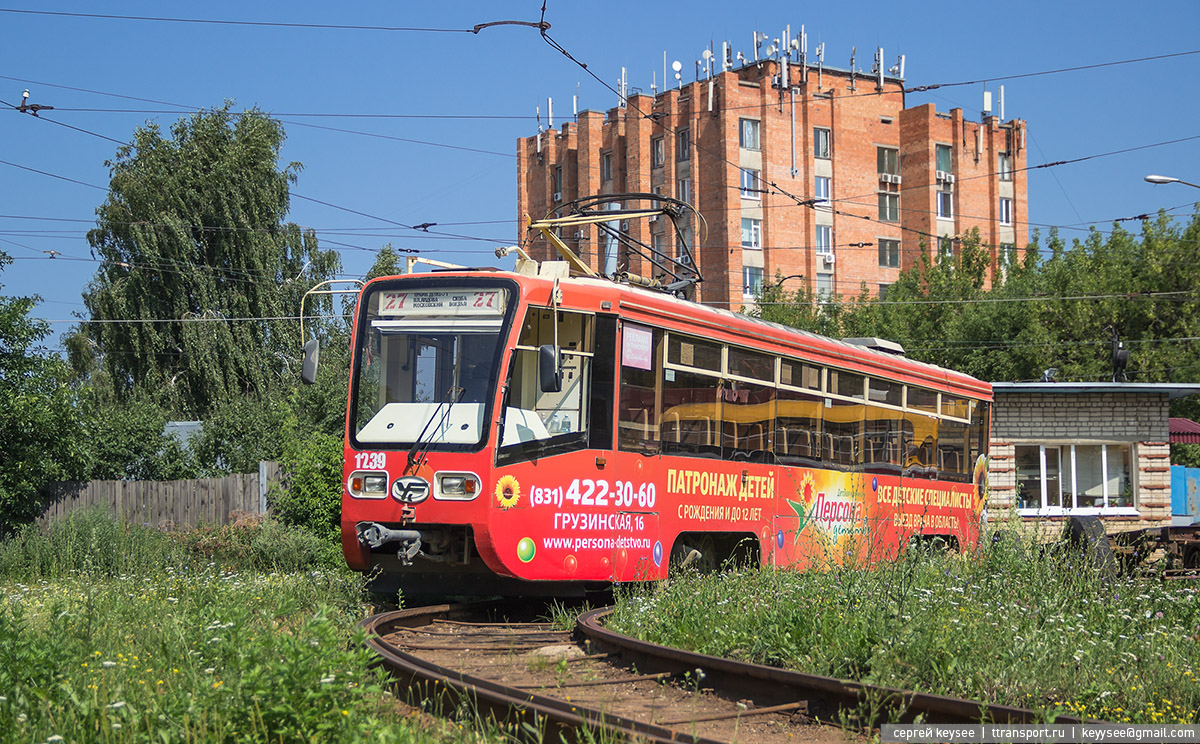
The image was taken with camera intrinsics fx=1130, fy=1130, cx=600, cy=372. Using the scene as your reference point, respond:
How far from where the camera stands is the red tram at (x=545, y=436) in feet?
31.8

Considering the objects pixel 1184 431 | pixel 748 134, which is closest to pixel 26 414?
pixel 1184 431

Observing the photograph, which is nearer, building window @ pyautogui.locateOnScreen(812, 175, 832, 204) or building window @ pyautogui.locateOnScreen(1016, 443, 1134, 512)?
building window @ pyautogui.locateOnScreen(1016, 443, 1134, 512)

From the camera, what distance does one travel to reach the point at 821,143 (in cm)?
6144

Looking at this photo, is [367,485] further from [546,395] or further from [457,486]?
[546,395]

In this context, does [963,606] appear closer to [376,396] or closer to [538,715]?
[538,715]

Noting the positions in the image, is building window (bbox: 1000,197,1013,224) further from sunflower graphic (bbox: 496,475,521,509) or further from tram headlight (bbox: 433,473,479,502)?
tram headlight (bbox: 433,473,479,502)

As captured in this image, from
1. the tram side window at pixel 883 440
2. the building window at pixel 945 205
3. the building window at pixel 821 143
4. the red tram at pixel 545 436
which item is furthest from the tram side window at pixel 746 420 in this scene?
the building window at pixel 945 205

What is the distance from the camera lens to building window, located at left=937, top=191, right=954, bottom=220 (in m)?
65.9

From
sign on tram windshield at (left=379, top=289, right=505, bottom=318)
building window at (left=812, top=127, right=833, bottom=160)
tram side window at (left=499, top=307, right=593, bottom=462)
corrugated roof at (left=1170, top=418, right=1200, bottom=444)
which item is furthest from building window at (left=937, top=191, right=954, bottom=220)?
sign on tram windshield at (left=379, top=289, right=505, bottom=318)

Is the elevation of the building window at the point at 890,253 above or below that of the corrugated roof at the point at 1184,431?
above

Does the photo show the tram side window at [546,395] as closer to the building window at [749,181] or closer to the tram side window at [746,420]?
the tram side window at [746,420]

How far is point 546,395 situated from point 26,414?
11.8 m

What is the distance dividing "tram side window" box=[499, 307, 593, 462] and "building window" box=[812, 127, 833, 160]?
5338 cm

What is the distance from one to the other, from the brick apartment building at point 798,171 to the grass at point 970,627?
152 feet
